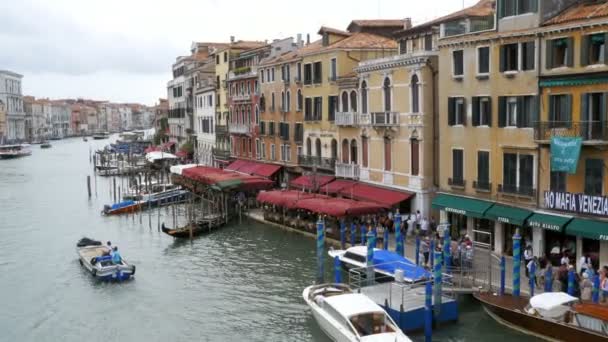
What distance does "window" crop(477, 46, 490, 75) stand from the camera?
27906 mm

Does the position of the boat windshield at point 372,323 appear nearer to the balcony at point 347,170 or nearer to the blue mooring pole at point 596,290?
the blue mooring pole at point 596,290

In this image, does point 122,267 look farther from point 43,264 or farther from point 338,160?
point 338,160

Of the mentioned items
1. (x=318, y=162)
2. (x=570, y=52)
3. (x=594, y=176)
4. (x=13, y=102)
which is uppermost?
(x=13, y=102)

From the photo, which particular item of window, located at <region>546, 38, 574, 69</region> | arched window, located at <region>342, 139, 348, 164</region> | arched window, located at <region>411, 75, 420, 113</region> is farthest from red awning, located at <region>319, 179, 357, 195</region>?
window, located at <region>546, 38, 574, 69</region>

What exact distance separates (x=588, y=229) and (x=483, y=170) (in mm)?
6220

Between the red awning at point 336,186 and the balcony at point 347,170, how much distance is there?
13.4 inches

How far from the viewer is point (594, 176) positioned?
2370 cm

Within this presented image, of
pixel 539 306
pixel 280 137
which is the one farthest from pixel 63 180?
pixel 539 306

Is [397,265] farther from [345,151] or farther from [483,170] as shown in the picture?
[345,151]

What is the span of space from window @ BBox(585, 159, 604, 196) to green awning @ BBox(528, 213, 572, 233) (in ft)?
4.05

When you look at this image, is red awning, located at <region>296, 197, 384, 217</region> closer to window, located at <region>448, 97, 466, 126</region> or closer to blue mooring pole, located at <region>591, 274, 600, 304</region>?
window, located at <region>448, 97, 466, 126</region>

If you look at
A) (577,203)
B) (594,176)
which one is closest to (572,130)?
(594,176)

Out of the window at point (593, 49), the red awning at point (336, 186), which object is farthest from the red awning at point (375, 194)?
the window at point (593, 49)

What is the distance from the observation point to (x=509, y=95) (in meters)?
27.0
